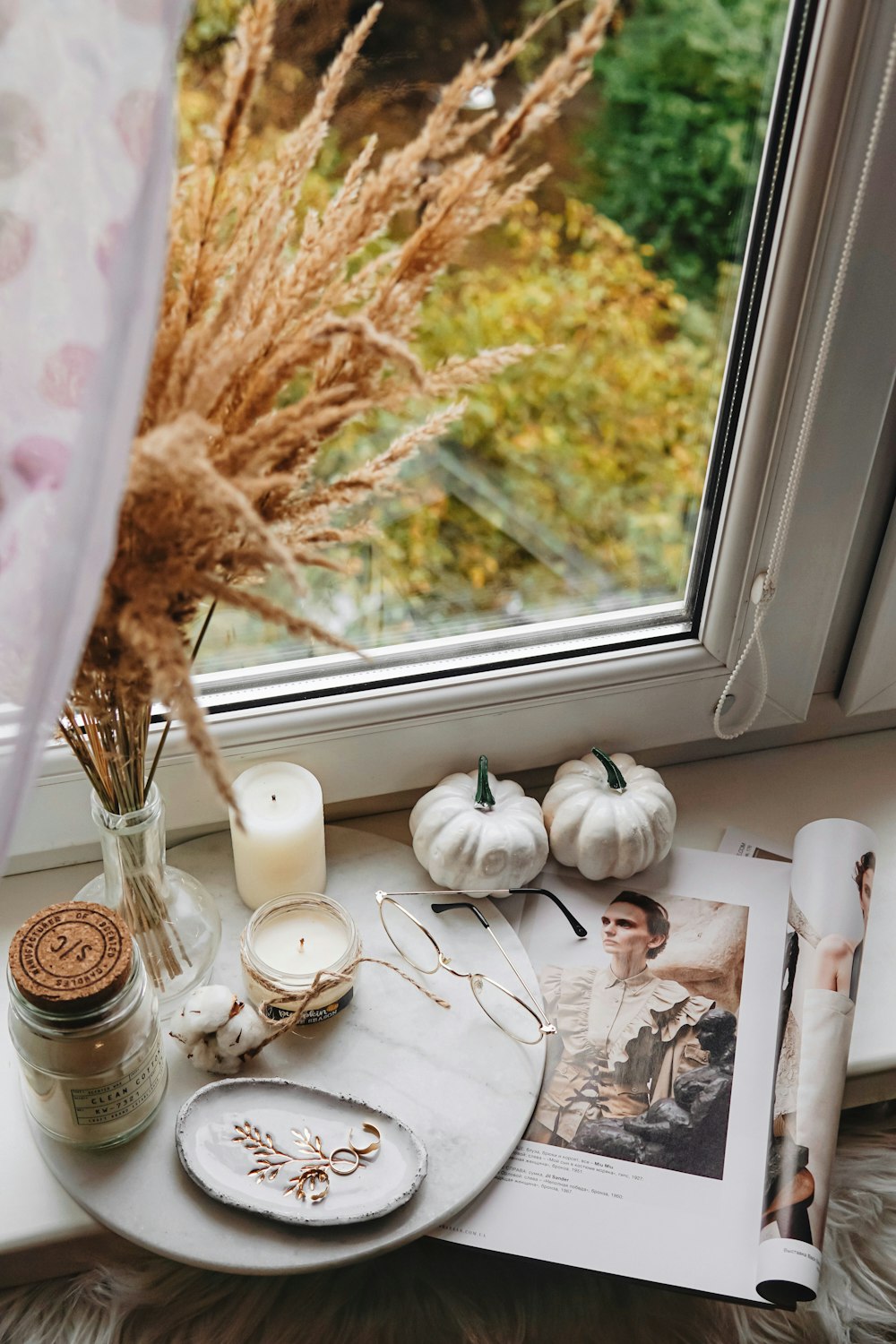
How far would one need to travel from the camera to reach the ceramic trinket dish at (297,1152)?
703mm

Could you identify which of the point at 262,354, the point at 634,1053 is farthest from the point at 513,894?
the point at 262,354

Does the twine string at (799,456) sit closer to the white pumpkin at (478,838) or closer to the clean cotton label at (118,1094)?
the white pumpkin at (478,838)

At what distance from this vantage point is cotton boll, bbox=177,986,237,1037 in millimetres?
753

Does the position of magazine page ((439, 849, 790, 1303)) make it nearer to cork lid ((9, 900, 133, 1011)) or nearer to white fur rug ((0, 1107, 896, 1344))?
white fur rug ((0, 1107, 896, 1344))

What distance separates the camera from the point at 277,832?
32.5 inches

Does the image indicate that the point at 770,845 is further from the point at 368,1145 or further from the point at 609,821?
the point at 368,1145

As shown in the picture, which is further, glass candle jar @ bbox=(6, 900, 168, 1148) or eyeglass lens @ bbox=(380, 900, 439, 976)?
eyeglass lens @ bbox=(380, 900, 439, 976)

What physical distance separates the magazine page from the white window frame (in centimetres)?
13

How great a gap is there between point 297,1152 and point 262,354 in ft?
1.60

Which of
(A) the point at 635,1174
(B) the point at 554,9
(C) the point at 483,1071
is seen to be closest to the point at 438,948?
(C) the point at 483,1071

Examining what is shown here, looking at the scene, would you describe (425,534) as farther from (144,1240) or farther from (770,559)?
(144,1240)

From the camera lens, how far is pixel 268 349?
54 centimetres

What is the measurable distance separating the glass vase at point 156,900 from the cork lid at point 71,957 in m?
0.07

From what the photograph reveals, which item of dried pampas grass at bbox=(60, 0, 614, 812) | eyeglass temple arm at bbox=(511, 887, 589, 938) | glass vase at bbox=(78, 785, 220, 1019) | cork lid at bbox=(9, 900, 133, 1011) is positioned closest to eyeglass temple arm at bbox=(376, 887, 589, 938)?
eyeglass temple arm at bbox=(511, 887, 589, 938)
